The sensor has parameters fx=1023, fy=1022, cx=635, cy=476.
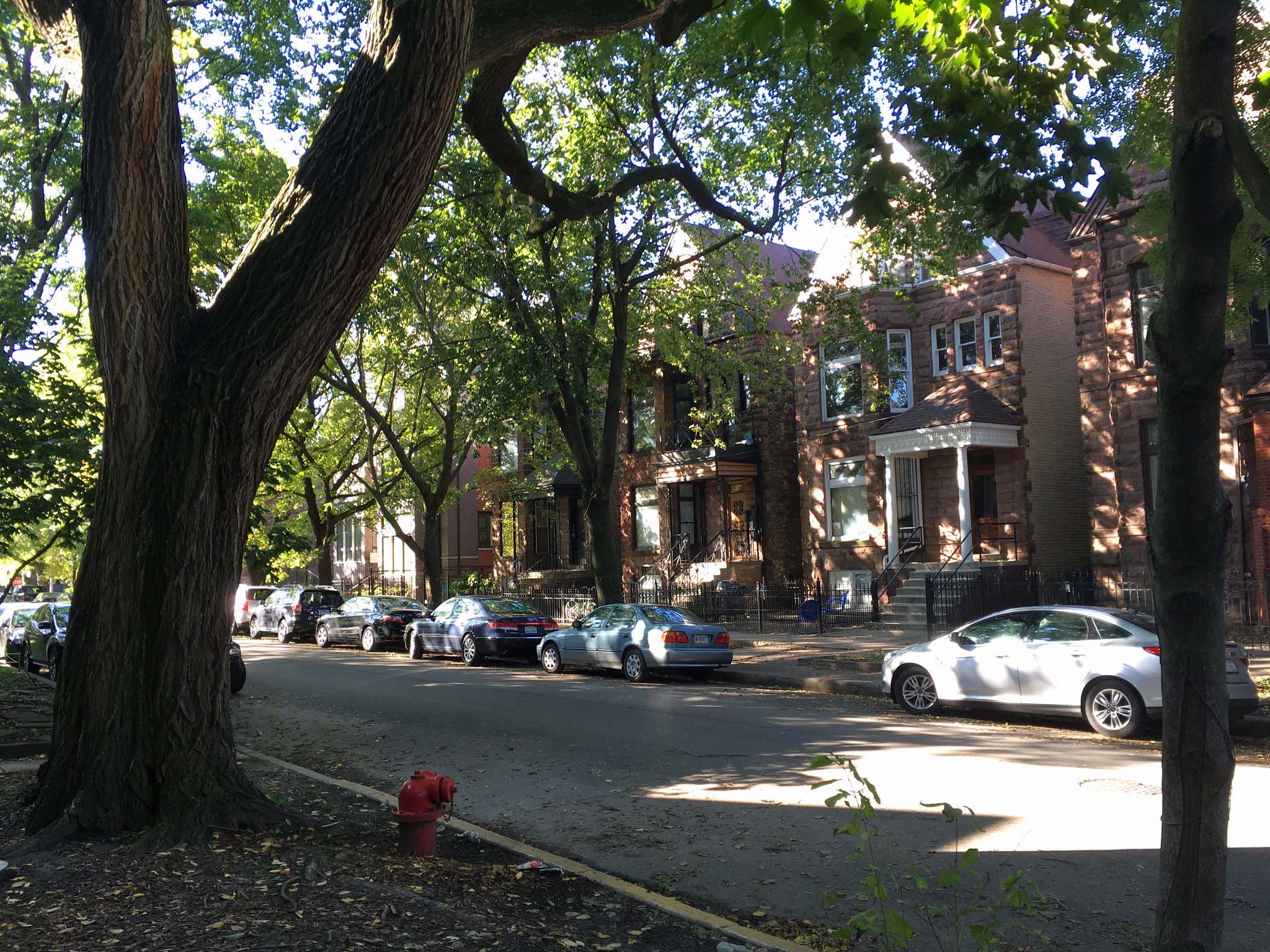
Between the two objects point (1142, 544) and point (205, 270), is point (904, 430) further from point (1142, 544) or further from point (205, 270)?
point (205, 270)

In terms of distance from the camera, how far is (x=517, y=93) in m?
19.8

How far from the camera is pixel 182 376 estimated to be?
6.45 meters

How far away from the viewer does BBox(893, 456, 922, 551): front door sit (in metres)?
27.1

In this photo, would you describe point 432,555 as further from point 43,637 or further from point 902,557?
point 902,557

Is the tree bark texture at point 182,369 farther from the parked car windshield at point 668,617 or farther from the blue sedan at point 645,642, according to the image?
the parked car windshield at point 668,617

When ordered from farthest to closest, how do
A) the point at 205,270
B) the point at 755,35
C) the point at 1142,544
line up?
the point at 205,270
the point at 1142,544
the point at 755,35

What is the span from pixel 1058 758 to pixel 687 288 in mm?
16302

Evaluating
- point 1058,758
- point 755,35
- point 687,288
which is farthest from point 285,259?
point 687,288

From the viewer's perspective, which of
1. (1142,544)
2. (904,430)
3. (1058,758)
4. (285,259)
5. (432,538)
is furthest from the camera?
(432,538)

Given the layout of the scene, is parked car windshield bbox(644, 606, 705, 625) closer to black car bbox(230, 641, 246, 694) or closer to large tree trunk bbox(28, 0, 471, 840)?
black car bbox(230, 641, 246, 694)

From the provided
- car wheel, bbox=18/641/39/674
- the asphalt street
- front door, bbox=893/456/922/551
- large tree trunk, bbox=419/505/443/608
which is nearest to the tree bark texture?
the asphalt street

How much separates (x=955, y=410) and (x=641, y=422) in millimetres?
13429

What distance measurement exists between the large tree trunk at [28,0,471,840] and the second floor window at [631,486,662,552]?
28644 mm

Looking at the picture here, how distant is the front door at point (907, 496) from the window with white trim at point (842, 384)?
6.76 ft
